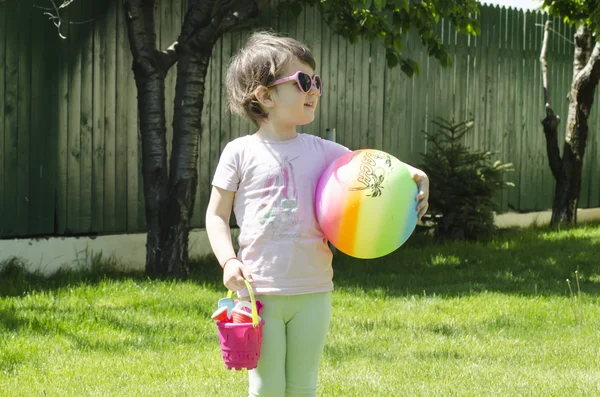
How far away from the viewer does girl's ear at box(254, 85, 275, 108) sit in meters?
3.27

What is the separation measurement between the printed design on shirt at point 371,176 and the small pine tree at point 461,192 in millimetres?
6602

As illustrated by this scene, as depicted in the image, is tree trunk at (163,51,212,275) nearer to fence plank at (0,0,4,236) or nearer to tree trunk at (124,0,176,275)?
tree trunk at (124,0,176,275)

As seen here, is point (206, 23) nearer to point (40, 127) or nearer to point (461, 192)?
point (40, 127)

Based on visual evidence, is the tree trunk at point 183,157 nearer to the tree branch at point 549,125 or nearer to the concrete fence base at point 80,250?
the concrete fence base at point 80,250

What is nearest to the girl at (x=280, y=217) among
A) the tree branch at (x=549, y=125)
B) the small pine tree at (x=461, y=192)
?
the small pine tree at (x=461, y=192)

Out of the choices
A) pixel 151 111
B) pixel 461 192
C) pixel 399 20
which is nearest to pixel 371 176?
pixel 151 111

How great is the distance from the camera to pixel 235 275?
308 cm

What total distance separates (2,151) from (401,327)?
3.75m

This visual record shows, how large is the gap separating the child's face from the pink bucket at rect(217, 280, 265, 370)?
64 cm

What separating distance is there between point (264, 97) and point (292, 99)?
0.11m

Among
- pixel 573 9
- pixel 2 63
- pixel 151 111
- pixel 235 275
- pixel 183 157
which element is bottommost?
pixel 235 275

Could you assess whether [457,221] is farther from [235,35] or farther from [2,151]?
[2,151]

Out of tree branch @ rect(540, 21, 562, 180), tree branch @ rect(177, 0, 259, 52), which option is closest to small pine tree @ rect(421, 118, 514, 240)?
tree branch @ rect(540, 21, 562, 180)

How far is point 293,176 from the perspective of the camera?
324 cm
